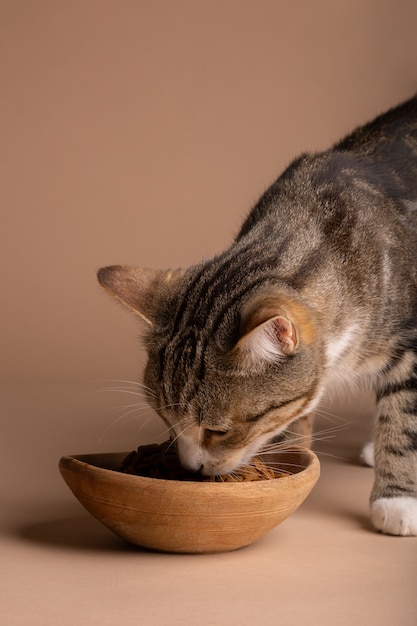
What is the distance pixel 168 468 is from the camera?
2.19 metres

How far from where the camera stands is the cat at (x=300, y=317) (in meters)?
2.08

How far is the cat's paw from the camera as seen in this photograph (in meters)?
2.40

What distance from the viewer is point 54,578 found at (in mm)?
1987

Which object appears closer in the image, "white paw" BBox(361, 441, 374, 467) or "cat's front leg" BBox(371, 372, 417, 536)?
"cat's front leg" BBox(371, 372, 417, 536)

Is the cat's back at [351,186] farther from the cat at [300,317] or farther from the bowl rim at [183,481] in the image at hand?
the bowl rim at [183,481]

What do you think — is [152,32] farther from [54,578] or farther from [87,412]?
[54,578]

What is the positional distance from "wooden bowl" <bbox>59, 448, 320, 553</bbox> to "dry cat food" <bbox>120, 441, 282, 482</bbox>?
88 millimetres

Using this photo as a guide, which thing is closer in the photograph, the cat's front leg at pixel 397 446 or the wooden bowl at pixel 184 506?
the wooden bowl at pixel 184 506

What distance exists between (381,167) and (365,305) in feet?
1.71

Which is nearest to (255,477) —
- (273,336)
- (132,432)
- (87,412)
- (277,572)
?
(277,572)

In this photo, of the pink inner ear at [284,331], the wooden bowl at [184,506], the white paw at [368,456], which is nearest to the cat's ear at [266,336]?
the pink inner ear at [284,331]

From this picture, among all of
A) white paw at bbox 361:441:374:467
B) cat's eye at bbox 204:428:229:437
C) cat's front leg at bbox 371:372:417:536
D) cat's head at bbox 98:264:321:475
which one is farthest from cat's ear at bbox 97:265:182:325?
white paw at bbox 361:441:374:467

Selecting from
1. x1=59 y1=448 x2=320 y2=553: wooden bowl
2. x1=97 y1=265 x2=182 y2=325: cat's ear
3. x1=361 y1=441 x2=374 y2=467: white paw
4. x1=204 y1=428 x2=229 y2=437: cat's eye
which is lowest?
x1=361 y1=441 x2=374 y2=467: white paw

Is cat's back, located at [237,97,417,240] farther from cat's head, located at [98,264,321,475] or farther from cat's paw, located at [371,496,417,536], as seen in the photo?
cat's paw, located at [371,496,417,536]
